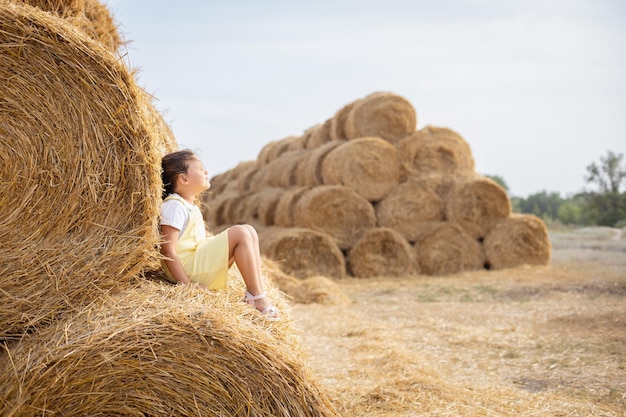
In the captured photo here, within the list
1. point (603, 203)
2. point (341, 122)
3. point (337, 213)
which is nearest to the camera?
point (337, 213)

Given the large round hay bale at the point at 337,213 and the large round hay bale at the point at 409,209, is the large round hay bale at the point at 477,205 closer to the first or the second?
the large round hay bale at the point at 409,209

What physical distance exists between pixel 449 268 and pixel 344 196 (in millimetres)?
1865

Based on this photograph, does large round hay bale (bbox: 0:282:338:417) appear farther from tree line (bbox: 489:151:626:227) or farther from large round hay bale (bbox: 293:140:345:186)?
tree line (bbox: 489:151:626:227)

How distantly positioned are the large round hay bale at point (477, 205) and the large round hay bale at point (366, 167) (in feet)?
3.05

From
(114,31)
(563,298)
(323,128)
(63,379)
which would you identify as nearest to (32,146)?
(63,379)

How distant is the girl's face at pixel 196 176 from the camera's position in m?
3.44

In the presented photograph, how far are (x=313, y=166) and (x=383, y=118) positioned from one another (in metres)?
1.34

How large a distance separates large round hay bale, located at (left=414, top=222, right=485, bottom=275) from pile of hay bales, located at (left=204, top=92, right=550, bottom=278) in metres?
0.01

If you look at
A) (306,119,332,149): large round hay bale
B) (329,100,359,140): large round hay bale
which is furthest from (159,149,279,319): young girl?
(306,119,332,149): large round hay bale

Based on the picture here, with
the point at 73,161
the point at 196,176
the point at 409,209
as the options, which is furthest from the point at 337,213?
the point at 73,161

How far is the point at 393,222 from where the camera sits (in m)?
9.89

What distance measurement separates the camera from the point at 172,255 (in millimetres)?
3148

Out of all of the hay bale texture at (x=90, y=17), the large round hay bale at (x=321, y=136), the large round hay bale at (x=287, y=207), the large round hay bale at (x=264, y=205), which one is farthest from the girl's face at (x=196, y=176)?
the large round hay bale at (x=321, y=136)

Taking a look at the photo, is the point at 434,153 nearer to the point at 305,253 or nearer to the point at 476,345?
the point at 305,253
